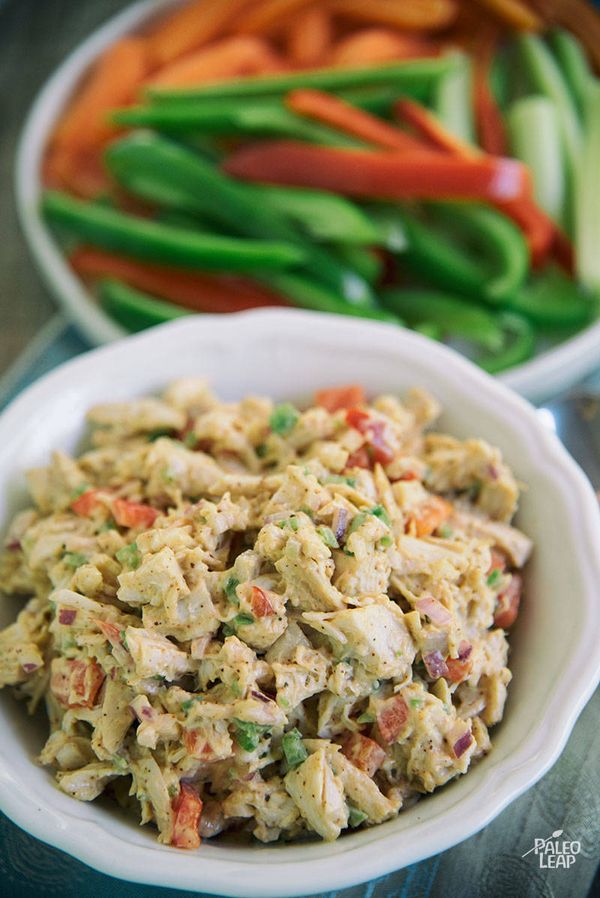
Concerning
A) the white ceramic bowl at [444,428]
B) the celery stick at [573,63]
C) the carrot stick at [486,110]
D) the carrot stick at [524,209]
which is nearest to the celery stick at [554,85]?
the celery stick at [573,63]

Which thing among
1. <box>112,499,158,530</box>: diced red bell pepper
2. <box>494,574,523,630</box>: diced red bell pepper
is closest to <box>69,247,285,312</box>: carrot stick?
<box>112,499,158,530</box>: diced red bell pepper

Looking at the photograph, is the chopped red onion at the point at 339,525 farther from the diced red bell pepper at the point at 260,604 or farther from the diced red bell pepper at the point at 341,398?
the diced red bell pepper at the point at 341,398

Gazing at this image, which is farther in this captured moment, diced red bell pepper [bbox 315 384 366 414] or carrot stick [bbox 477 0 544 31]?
carrot stick [bbox 477 0 544 31]

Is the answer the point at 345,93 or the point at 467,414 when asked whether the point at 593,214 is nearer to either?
the point at 345,93

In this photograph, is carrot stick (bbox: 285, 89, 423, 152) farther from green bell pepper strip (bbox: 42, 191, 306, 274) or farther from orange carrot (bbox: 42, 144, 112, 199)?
orange carrot (bbox: 42, 144, 112, 199)

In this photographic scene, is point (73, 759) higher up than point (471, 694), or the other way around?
point (73, 759)

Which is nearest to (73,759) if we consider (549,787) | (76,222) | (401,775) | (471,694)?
(401,775)

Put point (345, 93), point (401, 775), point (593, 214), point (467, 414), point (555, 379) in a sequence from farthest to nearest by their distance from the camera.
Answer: point (345, 93), point (593, 214), point (555, 379), point (467, 414), point (401, 775)
